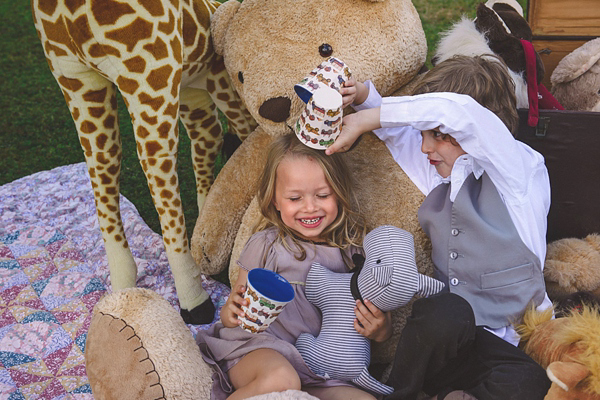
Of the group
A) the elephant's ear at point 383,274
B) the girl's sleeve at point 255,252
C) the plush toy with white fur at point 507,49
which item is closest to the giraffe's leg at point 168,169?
the girl's sleeve at point 255,252

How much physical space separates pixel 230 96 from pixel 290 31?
18.2 inches

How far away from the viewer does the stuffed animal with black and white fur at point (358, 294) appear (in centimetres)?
137

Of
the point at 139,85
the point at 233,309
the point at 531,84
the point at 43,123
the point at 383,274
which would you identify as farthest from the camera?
the point at 43,123

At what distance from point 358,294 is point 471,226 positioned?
0.34 metres

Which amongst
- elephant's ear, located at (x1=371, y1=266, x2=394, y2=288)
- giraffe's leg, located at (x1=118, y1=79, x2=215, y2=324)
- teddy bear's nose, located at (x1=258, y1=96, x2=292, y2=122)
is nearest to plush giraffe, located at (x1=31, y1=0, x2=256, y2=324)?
giraffe's leg, located at (x1=118, y1=79, x2=215, y2=324)

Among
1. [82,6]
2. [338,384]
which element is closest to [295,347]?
[338,384]

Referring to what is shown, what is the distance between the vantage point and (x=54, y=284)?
221cm

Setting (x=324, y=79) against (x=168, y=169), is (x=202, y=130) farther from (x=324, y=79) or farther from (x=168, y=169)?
(x=324, y=79)

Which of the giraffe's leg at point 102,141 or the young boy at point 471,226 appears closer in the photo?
the young boy at point 471,226

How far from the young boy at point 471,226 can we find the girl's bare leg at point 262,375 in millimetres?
270

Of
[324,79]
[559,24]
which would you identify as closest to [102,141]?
[324,79]

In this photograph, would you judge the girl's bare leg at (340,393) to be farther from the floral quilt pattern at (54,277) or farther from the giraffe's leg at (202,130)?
the giraffe's leg at (202,130)

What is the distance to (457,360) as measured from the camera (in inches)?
54.5

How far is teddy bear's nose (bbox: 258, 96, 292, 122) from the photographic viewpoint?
163cm
